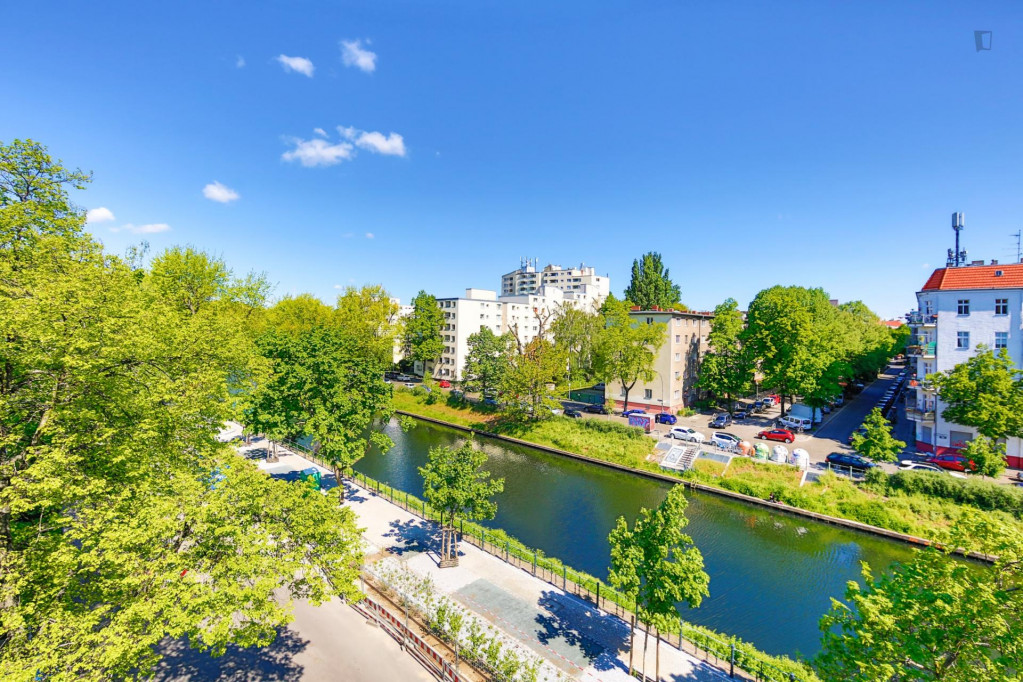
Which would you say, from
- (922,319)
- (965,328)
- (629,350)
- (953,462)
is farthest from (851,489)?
(922,319)

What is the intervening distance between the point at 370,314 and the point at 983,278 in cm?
5969

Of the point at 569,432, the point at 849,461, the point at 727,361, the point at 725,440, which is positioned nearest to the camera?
the point at 849,461

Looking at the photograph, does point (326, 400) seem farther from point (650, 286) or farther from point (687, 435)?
point (650, 286)

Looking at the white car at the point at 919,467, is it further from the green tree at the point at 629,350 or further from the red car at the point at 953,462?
the green tree at the point at 629,350

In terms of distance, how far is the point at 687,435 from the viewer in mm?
39969

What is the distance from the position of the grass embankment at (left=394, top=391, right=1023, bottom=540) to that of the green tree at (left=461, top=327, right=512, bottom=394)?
1265cm

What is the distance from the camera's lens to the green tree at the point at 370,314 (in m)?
57.5

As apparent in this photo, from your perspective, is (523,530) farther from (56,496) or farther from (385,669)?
(56,496)

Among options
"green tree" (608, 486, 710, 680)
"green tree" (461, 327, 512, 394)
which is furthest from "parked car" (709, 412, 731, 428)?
"green tree" (608, 486, 710, 680)

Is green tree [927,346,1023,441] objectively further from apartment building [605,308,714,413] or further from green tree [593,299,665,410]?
green tree [593,299,665,410]

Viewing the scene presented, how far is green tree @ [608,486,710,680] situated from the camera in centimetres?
1370

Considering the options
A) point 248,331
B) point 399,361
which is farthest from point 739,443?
point 399,361

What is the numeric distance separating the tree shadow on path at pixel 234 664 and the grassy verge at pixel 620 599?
9.09m

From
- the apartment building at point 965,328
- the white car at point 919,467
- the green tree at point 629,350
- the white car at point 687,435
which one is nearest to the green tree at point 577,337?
the green tree at point 629,350
